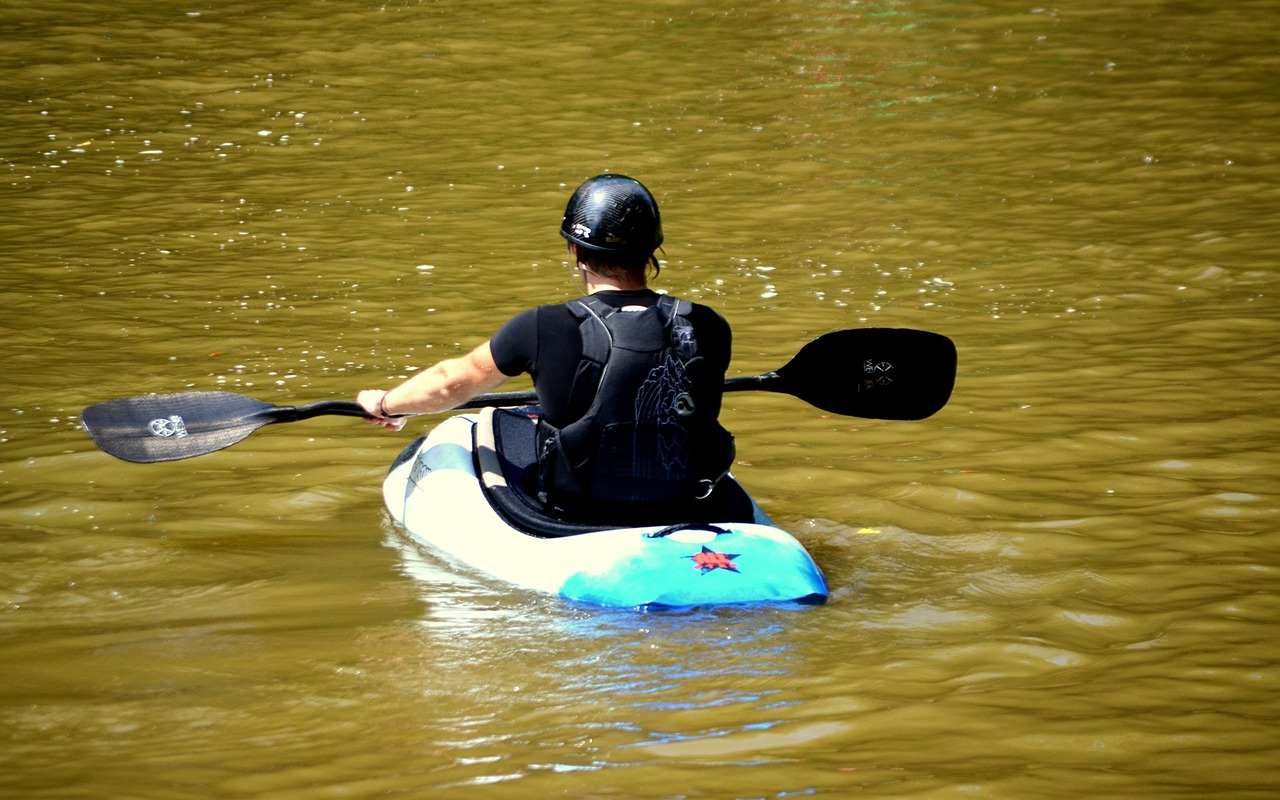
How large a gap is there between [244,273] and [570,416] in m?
4.79

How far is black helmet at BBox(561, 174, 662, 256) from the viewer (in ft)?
15.9

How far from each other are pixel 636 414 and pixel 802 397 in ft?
3.66

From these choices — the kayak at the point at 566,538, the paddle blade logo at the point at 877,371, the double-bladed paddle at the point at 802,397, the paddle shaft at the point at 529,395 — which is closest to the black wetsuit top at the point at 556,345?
the kayak at the point at 566,538

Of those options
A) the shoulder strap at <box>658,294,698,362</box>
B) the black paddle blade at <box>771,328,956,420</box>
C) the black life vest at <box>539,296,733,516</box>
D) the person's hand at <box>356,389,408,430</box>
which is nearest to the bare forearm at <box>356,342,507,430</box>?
the person's hand at <box>356,389,408,430</box>

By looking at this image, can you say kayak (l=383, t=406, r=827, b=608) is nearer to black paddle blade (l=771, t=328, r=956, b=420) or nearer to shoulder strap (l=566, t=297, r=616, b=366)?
shoulder strap (l=566, t=297, r=616, b=366)

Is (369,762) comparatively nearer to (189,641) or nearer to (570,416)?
(189,641)

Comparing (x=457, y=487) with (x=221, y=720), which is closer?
(x=221, y=720)

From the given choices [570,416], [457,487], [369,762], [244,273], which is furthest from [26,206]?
[369,762]

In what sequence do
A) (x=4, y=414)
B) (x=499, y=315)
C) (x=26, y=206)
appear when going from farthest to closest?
1. (x=26, y=206)
2. (x=499, y=315)
3. (x=4, y=414)

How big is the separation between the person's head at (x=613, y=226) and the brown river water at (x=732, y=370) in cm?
99

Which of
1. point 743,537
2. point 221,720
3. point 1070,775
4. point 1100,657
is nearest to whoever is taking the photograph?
point 1070,775

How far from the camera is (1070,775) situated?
3611 mm

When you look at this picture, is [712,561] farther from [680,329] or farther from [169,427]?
[169,427]

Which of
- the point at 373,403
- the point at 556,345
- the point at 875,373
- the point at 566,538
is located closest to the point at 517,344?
the point at 556,345
